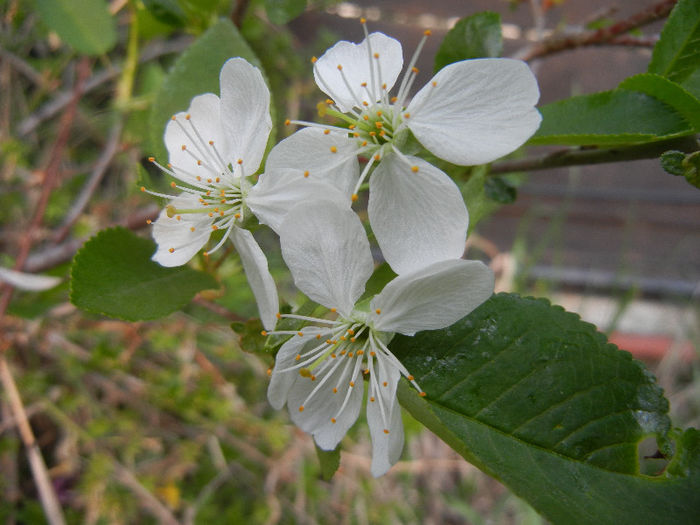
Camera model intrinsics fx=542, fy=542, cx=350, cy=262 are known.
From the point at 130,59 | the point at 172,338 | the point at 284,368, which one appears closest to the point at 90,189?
the point at 130,59

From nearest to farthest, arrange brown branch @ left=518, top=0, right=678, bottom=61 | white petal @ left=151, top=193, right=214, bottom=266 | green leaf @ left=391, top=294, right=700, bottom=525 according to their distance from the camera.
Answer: green leaf @ left=391, top=294, right=700, bottom=525, white petal @ left=151, top=193, right=214, bottom=266, brown branch @ left=518, top=0, right=678, bottom=61

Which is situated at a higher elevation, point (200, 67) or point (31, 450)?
point (200, 67)

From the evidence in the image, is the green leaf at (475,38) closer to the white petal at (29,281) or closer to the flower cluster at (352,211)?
the flower cluster at (352,211)

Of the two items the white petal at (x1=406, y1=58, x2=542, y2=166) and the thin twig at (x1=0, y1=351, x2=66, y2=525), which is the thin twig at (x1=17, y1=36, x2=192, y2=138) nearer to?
the thin twig at (x1=0, y1=351, x2=66, y2=525)

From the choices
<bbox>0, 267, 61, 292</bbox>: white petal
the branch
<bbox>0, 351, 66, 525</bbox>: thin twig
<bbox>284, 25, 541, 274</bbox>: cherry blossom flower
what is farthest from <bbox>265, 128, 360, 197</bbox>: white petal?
<bbox>0, 351, 66, 525</bbox>: thin twig

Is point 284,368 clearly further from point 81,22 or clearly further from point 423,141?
point 81,22

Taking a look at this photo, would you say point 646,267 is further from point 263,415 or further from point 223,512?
point 223,512
